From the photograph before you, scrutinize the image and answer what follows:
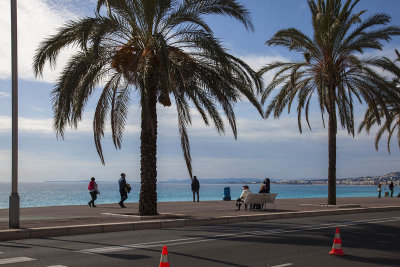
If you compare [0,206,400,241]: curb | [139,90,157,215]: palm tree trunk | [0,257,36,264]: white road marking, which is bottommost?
[0,206,400,241]: curb

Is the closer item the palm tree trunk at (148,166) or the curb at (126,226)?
the curb at (126,226)

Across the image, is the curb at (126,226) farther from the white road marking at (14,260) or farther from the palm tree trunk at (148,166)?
the white road marking at (14,260)

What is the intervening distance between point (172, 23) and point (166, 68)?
9.81ft

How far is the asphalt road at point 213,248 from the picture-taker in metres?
8.33

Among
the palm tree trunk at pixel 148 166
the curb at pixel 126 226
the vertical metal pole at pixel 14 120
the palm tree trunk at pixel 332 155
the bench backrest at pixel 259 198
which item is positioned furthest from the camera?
the palm tree trunk at pixel 332 155

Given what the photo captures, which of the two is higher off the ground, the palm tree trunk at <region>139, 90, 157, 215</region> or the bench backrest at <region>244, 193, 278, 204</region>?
the palm tree trunk at <region>139, 90, 157, 215</region>

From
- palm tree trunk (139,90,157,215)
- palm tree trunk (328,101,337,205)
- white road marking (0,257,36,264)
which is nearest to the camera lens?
white road marking (0,257,36,264)

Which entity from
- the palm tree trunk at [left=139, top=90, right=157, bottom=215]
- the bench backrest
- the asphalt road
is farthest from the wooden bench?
the asphalt road

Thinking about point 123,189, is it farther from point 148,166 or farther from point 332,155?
point 332,155

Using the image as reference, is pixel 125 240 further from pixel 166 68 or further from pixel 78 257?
pixel 166 68

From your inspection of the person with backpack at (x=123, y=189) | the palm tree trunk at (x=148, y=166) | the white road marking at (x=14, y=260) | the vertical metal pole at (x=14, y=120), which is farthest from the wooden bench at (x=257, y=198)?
the white road marking at (x=14, y=260)

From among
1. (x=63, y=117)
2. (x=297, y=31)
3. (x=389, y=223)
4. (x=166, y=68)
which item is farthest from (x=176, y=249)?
(x=297, y=31)

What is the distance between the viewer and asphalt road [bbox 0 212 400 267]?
328 inches

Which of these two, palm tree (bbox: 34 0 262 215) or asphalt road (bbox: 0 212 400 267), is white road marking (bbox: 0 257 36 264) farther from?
palm tree (bbox: 34 0 262 215)
